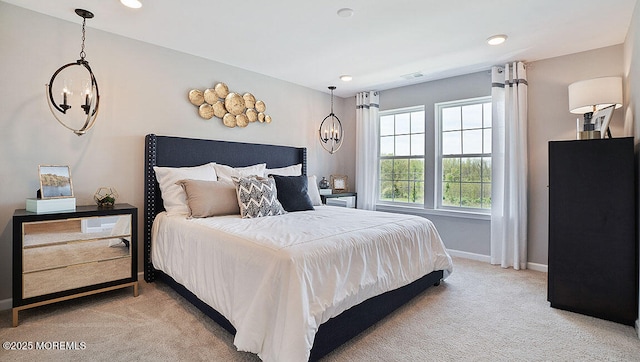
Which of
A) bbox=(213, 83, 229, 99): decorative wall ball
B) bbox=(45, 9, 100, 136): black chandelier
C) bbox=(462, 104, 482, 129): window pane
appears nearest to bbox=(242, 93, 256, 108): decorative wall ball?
bbox=(213, 83, 229, 99): decorative wall ball

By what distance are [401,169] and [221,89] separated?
9.36 ft

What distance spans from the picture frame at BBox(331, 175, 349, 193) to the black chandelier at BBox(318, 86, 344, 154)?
46 centimetres

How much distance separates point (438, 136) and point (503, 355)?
122 inches

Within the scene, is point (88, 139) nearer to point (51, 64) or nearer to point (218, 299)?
point (51, 64)

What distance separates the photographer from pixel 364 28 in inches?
112

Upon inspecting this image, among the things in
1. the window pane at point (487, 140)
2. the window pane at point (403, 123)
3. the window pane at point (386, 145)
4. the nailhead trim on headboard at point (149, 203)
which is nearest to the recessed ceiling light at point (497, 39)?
the window pane at point (487, 140)

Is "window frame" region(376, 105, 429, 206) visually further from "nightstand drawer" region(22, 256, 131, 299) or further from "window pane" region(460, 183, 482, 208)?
"nightstand drawer" region(22, 256, 131, 299)

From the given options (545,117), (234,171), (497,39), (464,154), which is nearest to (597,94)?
(545,117)

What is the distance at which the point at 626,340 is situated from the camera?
6.98 ft

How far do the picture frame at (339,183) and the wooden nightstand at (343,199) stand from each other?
174 mm

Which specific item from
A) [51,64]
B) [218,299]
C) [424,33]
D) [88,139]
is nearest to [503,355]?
[218,299]

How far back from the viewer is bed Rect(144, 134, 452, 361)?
66.4 inches

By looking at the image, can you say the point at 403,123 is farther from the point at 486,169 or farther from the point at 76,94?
the point at 76,94

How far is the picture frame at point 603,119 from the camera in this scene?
103 inches
